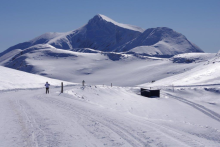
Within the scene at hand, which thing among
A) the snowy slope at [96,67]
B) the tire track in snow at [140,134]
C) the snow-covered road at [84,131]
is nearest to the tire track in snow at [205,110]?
the snow-covered road at [84,131]

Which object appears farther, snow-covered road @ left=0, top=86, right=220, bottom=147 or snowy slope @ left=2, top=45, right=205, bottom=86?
snowy slope @ left=2, top=45, right=205, bottom=86

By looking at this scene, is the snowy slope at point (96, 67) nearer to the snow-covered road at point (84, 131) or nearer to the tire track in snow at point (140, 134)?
the snow-covered road at point (84, 131)

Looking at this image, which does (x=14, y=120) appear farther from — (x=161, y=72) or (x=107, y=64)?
(x=107, y=64)

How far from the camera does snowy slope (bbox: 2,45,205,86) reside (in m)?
78.0

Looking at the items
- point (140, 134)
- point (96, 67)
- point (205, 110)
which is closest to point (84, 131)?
point (140, 134)

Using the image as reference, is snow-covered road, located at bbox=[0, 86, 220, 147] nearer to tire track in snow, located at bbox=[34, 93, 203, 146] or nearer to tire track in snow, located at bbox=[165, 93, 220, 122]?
tire track in snow, located at bbox=[34, 93, 203, 146]

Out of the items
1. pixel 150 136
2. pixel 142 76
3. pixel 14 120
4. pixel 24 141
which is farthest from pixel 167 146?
pixel 142 76

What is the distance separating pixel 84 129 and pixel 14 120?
3.48 metres

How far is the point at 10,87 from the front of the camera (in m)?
29.2

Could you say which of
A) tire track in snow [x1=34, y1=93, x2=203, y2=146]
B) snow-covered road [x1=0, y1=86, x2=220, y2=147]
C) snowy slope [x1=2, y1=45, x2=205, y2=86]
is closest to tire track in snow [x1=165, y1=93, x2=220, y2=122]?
snow-covered road [x1=0, y1=86, x2=220, y2=147]

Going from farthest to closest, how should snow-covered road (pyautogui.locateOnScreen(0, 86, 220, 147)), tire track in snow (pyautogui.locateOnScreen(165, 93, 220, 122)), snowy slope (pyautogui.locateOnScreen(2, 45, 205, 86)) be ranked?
snowy slope (pyautogui.locateOnScreen(2, 45, 205, 86))
tire track in snow (pyautogui.locateOnScreen(165, 93, 220, 122))
snow-covered road (pyautogui.locateOnScreen(0, 86, 220, 147))

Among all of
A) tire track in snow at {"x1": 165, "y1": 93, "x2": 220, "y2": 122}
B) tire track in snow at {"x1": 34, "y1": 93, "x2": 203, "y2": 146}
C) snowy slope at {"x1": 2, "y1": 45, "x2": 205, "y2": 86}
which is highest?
snowy slope at {"x1": 2, "y1": 45, "x2": 205, "y2": 86}

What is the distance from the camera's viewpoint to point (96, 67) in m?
99.3

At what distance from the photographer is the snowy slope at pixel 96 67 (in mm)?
77963
